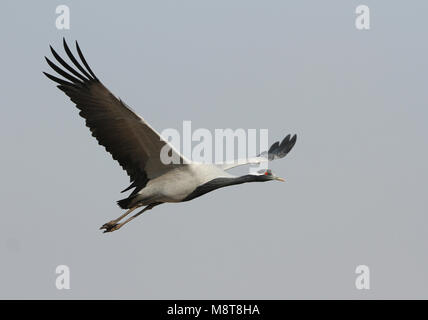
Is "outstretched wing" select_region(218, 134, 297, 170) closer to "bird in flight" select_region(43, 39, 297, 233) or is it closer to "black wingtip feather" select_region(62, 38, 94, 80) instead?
"bird in flight" select_region(43, 39, 297, 233)

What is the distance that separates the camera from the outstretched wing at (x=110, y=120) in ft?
50.6

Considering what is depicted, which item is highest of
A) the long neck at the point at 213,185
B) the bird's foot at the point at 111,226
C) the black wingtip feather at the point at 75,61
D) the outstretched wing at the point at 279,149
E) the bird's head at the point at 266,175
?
the black wingtip feather at the point at 75,61

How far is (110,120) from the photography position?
1570cm

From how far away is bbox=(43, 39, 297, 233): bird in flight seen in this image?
1550 cm

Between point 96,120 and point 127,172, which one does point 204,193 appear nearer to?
point 127,172

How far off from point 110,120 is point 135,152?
99 centimetres

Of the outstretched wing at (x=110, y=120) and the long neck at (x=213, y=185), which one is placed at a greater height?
the outstretched wing at (x=110, y=120)

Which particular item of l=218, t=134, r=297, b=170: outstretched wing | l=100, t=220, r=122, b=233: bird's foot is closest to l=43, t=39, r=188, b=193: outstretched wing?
l=100, t=220, r=122, b=233: bird's foot

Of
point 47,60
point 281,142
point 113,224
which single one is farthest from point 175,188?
point 281,142

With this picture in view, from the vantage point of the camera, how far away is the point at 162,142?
51.9 ft

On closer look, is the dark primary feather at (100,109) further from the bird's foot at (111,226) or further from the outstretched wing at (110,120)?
the bird's foot at (111,226)

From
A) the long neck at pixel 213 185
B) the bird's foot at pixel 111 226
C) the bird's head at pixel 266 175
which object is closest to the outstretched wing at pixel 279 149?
the bird's head at pixel 266 175

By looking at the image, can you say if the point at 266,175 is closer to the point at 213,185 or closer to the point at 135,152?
the point at 213,185

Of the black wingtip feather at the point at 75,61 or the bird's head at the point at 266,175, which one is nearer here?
the black wingtip feather at the point at 75,61
